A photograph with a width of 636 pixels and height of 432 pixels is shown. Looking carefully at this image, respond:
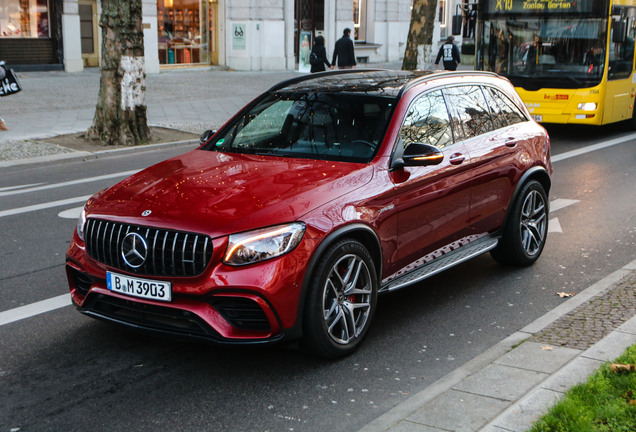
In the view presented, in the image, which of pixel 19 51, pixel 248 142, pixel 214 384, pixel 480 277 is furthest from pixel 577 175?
pixel 19 51

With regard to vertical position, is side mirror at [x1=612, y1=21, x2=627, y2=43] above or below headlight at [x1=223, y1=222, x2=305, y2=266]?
above

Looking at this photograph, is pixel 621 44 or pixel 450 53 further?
pixel 450 53

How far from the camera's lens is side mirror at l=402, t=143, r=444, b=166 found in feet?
17.7

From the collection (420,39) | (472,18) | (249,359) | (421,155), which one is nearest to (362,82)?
(421,155)

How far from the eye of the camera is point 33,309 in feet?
19.6

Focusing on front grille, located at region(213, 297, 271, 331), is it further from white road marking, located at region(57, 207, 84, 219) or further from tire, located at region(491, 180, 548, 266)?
white road marking, located at region(57, 207, 84, 219)

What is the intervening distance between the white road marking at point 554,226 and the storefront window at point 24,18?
68.7ft

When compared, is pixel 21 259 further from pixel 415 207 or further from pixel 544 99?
pixel 544 99

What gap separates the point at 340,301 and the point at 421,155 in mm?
1145

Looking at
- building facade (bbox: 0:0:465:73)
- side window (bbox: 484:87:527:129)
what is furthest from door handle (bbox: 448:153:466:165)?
building facade (bbox: 0:0:465:73)

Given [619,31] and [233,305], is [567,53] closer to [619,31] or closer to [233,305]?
[619,31]

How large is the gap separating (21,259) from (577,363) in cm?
491

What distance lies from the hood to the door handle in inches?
35.4

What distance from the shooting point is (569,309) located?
19.2 feet
